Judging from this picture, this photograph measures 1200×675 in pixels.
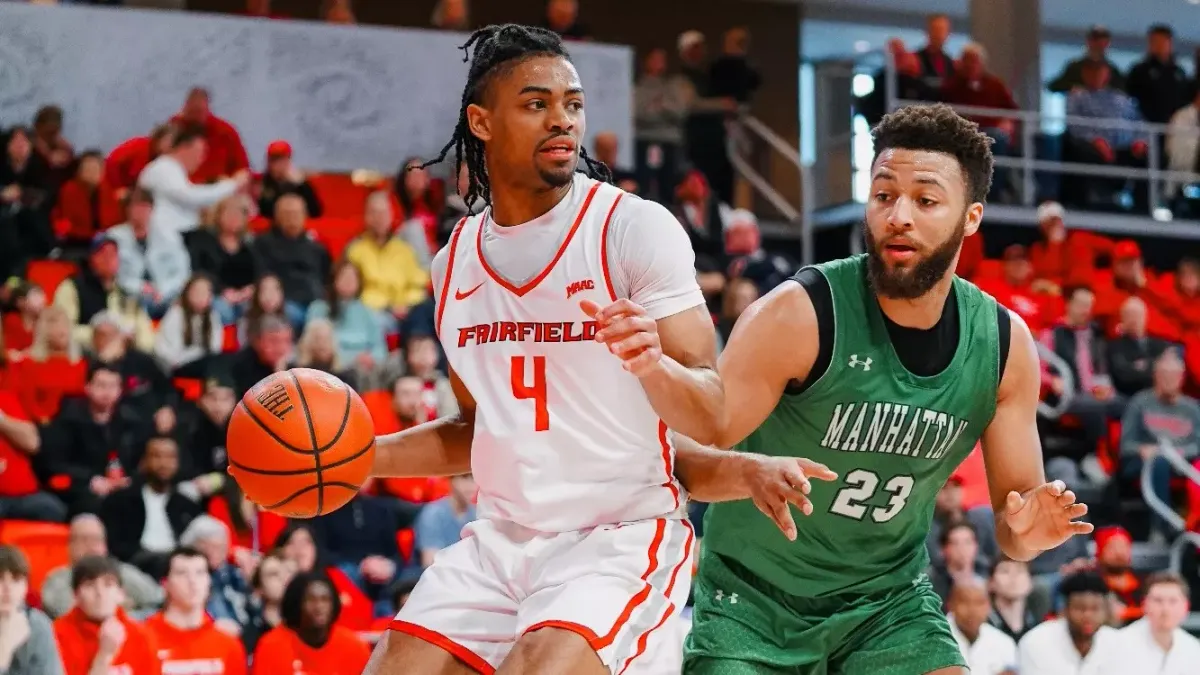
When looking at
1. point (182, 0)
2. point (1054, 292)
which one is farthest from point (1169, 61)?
point (182, 0)

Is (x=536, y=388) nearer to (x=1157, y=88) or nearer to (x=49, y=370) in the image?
(x=49, y=370)

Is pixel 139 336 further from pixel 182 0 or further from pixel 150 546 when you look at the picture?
pixel 182 0

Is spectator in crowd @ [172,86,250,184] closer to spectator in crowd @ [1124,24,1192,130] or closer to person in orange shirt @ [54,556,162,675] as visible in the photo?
person in orange shirt @ [54,556,162,675]

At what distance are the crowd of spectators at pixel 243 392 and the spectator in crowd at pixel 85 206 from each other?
0.01 m

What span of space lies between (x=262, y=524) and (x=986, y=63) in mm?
9395

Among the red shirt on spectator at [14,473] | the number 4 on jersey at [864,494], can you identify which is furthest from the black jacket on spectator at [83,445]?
the number 4 on jersey at [864,494]

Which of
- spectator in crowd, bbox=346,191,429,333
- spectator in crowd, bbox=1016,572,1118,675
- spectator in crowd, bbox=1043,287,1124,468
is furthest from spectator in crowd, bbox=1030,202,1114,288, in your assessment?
spectator in crowd, bbox=346,191,429,333

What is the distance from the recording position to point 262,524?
852 cm

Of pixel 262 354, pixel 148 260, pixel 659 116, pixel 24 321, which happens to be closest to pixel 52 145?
pixel 148 260

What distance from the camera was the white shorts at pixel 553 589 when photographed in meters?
3.65

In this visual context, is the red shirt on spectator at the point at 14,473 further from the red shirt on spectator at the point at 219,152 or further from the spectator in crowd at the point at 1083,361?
the spectator in crowd at the point at 1083,361

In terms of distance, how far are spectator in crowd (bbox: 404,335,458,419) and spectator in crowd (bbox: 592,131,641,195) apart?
7.96 feet

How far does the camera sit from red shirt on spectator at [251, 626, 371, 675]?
24.9 ft

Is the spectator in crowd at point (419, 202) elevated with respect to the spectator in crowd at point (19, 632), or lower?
elevated
